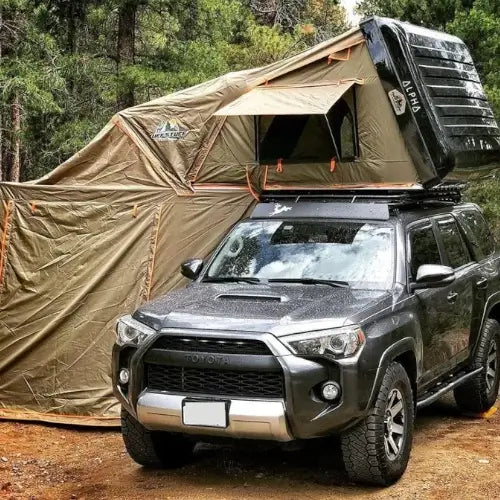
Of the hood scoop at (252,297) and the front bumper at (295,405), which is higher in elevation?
the hood scoop at (252,297)

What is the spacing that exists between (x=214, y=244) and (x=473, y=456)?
3276mm

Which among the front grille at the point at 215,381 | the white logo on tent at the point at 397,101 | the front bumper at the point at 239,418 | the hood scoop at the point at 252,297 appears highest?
the white logo on tent at the point at 397,101

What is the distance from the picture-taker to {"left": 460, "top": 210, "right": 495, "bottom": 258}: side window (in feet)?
26.0

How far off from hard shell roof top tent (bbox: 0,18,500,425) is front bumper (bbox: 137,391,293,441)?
2752 mm

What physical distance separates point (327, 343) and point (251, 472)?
1300 millimetres

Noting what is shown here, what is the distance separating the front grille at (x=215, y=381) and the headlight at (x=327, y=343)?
210 mm

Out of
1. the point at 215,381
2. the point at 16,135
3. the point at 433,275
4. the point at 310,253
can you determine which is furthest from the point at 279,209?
the point at 16,135

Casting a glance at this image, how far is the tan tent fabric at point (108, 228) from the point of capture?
8.12 m

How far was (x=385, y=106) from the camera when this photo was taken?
7480 millimetres

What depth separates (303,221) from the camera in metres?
6.77

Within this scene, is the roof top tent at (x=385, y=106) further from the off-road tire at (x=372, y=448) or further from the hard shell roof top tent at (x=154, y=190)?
the off-road tire at (x=372, y=448)

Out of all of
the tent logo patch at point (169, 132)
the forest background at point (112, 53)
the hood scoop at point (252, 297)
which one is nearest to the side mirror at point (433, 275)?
the hood scoop at point (252, 297)

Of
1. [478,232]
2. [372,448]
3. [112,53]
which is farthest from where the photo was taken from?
→ [112,53]

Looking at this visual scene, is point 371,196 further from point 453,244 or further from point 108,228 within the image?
point 108,228
